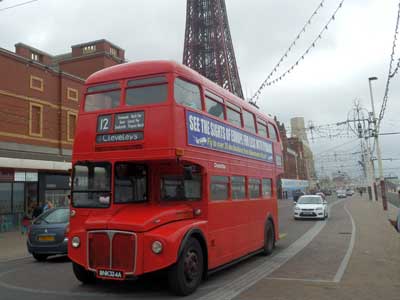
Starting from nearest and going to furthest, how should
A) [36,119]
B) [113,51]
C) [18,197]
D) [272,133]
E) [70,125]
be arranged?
1. [272,133]
2. [18,197]
3. [36,119]
4. [70,125]
5. [113,51]

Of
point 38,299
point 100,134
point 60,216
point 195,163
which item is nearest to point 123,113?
point 100,134

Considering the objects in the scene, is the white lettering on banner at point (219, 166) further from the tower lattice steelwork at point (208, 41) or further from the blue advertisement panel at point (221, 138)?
the tower lattice steelwork at point (208, 41)

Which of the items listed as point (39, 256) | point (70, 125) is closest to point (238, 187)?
point (39, 256)

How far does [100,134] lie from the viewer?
760cm

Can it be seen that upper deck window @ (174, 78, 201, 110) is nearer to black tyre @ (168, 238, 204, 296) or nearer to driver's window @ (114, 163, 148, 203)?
driver's window @ (114, 163, 148, 203)

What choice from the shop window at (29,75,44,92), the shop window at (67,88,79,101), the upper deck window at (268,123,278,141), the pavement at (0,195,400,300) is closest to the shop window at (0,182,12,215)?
the shop window at (29,75,44,92)

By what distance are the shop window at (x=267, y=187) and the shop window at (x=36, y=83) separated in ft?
52.6

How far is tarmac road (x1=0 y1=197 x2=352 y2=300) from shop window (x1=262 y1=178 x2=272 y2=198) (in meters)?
1.67

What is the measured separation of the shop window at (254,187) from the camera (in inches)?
410

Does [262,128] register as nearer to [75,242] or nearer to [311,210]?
[75,242]

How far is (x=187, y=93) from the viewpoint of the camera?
7793 mm

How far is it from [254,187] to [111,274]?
201 inches

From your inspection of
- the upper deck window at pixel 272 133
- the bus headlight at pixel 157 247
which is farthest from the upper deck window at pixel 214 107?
the upper deck window at pixel 272 133

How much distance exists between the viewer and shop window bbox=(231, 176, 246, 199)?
928 cm
